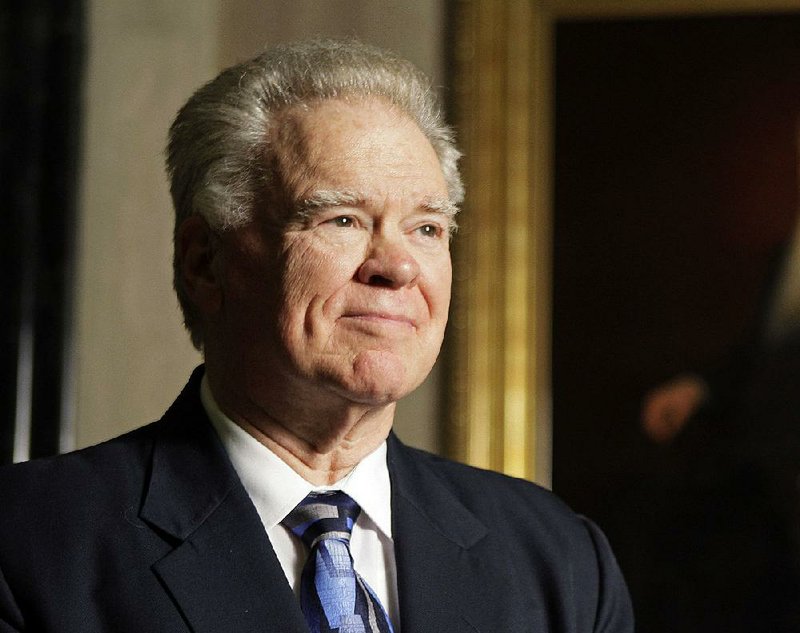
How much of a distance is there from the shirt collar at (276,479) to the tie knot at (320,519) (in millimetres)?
14

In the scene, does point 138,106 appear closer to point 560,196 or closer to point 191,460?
point 560,196

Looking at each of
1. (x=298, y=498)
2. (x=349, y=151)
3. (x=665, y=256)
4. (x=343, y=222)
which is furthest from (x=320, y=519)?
(x=665, y=256)

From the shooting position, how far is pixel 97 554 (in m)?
1.80

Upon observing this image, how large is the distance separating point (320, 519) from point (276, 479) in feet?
0.32

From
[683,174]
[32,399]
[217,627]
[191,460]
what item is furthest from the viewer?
[683,174]

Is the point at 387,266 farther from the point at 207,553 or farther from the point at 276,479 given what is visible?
the point at 207,553

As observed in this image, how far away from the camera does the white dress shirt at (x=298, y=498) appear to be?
190 centimetres

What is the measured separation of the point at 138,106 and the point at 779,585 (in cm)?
215

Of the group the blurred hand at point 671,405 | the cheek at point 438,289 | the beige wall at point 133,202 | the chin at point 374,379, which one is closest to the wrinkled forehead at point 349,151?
the cheek at point 438,289

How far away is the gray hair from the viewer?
1.94 metres

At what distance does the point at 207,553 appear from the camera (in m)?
1.83

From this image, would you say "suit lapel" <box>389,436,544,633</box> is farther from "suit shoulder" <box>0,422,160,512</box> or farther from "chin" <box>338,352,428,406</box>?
"suit shoulder" <box>0,422,160,512</box>

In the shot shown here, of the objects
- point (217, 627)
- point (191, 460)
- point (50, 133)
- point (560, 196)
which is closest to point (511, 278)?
point (560, 196)

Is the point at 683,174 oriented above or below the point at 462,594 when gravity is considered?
above
